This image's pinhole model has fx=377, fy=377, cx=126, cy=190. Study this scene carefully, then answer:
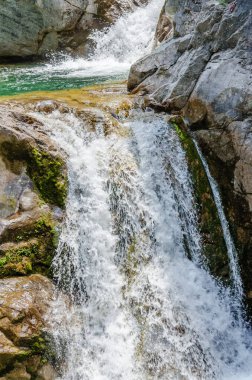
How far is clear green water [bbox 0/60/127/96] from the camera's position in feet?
36.7

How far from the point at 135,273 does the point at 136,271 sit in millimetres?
39

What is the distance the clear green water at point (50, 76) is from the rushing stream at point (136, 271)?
4.46 meters

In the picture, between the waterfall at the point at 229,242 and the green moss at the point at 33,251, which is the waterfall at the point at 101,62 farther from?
the green moss at the point at 33,251

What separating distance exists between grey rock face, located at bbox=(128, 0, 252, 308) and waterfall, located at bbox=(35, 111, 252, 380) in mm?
690

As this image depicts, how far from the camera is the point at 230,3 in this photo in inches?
309

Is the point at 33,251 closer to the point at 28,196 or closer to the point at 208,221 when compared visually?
the point at 28,196

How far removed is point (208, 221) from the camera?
674 cm

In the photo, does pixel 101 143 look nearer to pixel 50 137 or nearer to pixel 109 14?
pixel 50 137

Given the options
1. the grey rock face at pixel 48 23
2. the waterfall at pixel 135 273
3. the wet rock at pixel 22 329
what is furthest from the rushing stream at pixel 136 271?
the grey rock face at pixel 48 23

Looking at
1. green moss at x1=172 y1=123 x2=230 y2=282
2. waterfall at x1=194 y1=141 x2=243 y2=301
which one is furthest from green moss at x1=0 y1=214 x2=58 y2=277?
waterfall at x1=194 y1=141 x2=243 y2=301

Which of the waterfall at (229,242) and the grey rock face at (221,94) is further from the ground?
the grey rock face at (221,94)

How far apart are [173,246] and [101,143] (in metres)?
2.27

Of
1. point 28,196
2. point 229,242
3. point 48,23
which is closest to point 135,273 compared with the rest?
point 229,242

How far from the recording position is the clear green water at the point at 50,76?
11.2 metres
